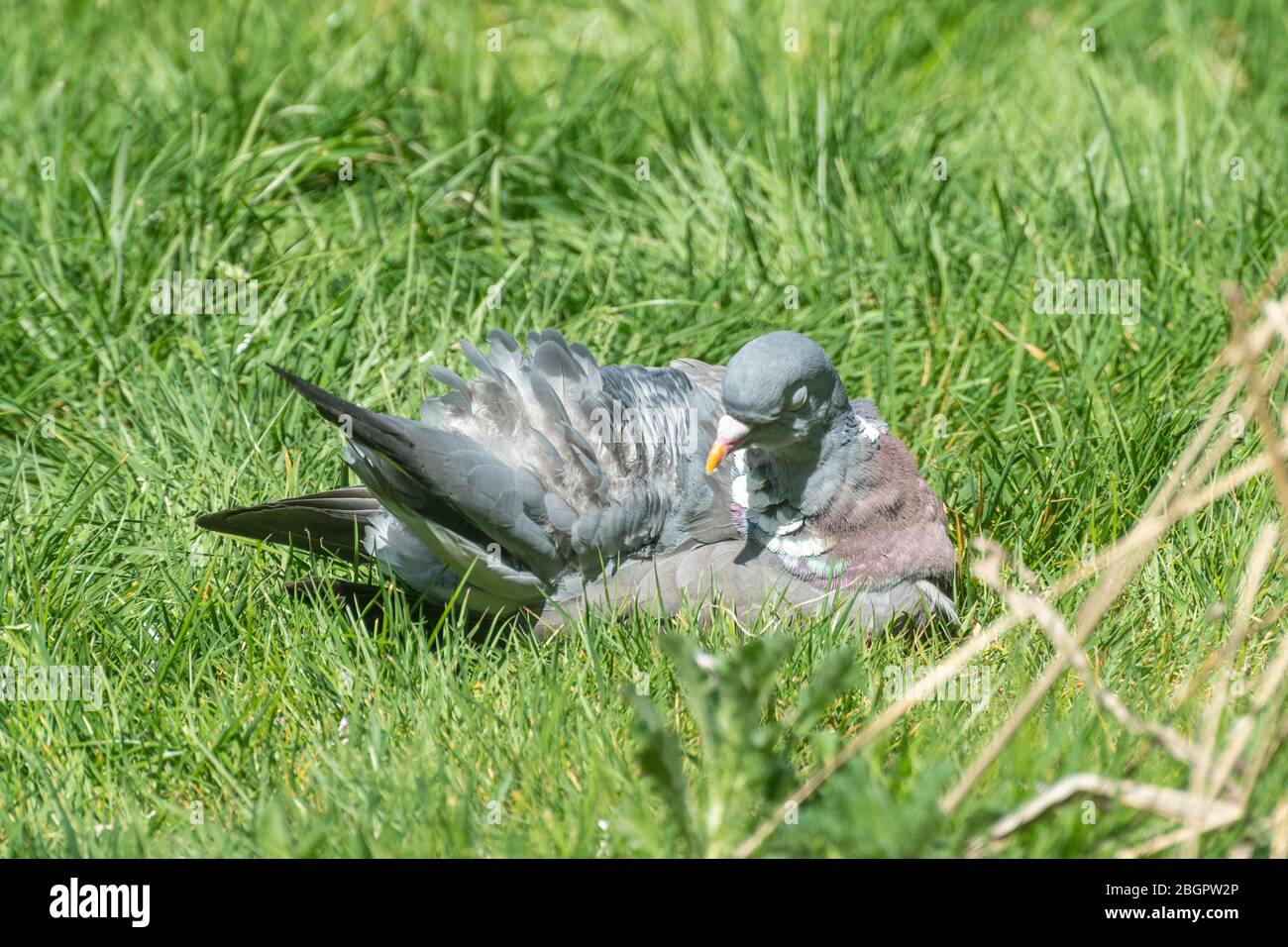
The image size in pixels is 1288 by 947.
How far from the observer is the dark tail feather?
3.16m

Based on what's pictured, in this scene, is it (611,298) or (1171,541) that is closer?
(1171,541)

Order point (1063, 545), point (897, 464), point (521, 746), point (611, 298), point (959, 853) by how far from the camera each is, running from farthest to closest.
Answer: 1. point (611, 298)
2. point (1063, 545)
3. point (897, 464)
4. point (521, 746)
5. point (959, 853)

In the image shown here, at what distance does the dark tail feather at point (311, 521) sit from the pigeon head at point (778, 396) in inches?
32.0

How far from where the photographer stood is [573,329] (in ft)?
13.2

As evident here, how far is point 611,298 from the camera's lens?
4238mm

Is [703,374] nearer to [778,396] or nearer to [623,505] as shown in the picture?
[623,505]

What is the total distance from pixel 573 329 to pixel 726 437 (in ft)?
3.64

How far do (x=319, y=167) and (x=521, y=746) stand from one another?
258 cm

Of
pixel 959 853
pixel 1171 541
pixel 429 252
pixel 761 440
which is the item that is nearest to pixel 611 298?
pixel 429 252

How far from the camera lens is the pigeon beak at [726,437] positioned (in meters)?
3.02

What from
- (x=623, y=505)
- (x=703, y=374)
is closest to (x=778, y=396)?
(x=623, y=505)

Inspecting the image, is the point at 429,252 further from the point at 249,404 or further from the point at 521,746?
the point at 521,746

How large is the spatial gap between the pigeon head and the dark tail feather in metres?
0.81

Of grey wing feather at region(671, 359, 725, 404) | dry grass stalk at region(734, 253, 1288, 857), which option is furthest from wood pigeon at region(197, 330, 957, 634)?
dry grass stalk at region(734, 253, 1288, 857)
